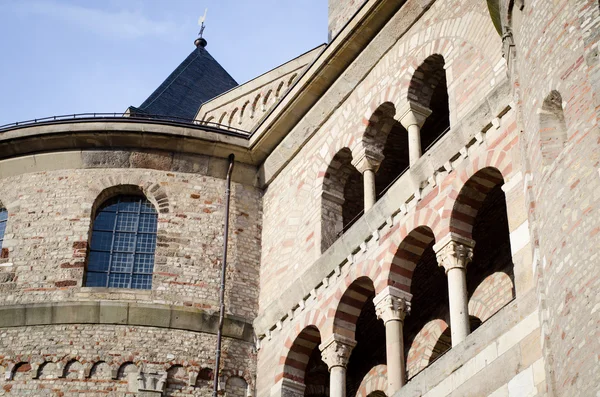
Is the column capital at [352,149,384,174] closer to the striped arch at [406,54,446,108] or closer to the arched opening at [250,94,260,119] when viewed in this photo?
the striped arch at [406,54,446,108]

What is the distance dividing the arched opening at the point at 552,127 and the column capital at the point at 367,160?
17.9 ft

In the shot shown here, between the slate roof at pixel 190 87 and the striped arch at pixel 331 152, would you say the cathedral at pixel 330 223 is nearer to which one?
the striped arch at pixel 331 152

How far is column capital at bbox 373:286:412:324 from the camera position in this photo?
17.4 m

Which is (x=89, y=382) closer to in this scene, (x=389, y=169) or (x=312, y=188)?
(x=312, y=188)

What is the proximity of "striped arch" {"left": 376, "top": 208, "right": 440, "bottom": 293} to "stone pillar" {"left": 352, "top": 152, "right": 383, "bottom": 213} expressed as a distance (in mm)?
1665

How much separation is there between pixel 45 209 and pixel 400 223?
6.67 m

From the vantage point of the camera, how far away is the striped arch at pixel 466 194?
16391 mm

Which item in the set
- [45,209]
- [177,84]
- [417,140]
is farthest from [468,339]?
[177,84]

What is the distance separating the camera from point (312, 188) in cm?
2052

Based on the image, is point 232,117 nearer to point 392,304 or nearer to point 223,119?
point 223,119

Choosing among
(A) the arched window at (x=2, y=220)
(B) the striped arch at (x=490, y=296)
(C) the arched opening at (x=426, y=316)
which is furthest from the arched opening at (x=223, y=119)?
(B) the striped arch at (x=490, y=296)

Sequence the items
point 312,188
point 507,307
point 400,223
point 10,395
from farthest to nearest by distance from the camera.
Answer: point 312,188
point 10,395
point 400,223
point 507,307

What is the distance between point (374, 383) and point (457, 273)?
→ 471 cm

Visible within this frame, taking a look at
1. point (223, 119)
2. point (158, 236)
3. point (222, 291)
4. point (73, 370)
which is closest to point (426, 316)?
point (222, 291)
